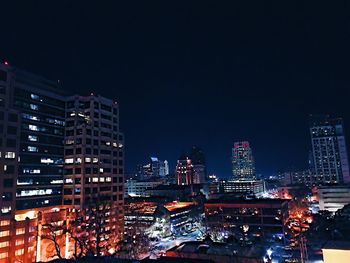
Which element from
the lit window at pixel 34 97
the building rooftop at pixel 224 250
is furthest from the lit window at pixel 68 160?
the building rooftop at pixel 224 250

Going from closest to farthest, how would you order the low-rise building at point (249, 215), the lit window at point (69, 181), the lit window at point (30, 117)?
the lit window at point (30, 117)
the lit window at point (69, 181)
the low-rise building at point (249, 215)

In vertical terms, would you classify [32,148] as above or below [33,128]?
below

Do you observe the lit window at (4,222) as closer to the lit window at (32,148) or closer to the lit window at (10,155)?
the lit window at (10,155)

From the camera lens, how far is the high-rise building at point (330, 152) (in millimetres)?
172425

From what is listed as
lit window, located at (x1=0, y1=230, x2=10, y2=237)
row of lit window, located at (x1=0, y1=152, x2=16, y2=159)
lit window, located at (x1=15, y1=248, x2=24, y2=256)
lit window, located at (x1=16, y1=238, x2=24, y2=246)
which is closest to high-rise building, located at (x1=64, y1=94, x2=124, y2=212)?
lit window, located at (x1=16, y1=238, x2=24, y2=246)

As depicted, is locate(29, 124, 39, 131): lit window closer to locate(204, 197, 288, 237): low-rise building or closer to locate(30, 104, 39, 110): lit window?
locate(30, 104, 39, 110): lit window

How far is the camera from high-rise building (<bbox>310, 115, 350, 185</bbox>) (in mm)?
172425

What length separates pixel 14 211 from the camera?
2340 inches

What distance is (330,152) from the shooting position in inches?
6988

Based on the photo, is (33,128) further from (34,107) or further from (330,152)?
(330,152)

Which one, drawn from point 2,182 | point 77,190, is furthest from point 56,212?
point 2,182

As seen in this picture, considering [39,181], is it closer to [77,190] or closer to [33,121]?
[77,190]

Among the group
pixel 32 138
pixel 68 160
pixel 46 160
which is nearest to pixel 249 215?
pixel 68 160

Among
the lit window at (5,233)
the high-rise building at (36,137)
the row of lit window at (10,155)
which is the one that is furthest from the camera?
the high-rise building at (36,137)
